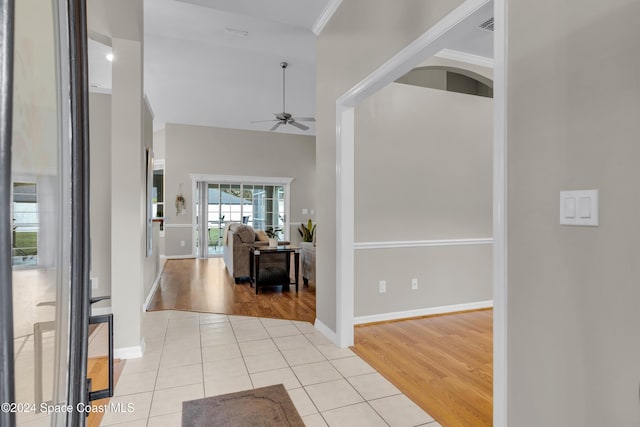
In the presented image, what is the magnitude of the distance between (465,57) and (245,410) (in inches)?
154

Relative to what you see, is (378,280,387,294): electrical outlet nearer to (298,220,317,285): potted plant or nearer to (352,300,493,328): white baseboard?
(352,300,493,328): white baseboard

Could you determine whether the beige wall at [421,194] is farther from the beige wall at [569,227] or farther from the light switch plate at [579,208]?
the light switch plate at [579,208]

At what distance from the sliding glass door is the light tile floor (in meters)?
5.30

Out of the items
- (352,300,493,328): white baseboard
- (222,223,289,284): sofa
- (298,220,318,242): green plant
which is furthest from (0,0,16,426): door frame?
(298,220,318,242): green plant

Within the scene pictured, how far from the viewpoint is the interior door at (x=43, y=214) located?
395 mm

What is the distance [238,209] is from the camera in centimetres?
884

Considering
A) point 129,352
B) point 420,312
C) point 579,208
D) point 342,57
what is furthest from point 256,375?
point 342,57

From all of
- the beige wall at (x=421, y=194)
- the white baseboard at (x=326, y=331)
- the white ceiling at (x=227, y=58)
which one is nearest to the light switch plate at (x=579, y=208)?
the white baseboard at (x=326, y=331)

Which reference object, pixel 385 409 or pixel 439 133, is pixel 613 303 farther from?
pixel 439 133

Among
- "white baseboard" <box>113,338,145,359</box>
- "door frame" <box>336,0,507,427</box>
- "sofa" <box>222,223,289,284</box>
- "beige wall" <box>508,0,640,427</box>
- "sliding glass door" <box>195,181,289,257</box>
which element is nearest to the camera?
"beige wall" <box>508,0,640,427</box>

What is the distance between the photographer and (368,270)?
3400 millimetres

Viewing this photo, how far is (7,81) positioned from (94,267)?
377cm

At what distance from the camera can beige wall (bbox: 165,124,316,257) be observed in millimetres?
8125

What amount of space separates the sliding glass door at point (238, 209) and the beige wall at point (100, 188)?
4821 millimetres
